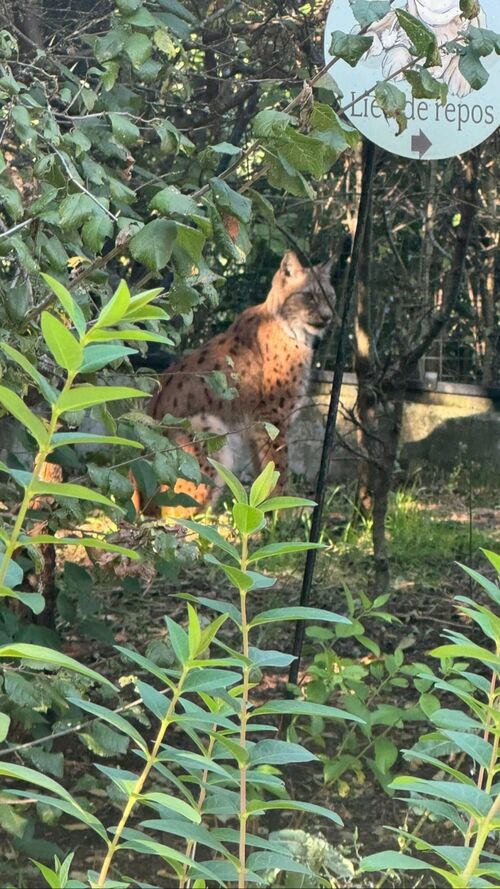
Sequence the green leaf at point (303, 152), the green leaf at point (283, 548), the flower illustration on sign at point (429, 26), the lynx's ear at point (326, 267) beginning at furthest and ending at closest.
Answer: the lynx's ear at point (326, 267), the flower illustration on sign at point (429, 26), the green leaf at point (303, 152), the green leaf at point (283, 548)

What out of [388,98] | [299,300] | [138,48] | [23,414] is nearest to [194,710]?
[23,414]

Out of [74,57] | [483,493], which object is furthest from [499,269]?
[74,57]

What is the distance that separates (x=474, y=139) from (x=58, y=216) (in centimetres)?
167

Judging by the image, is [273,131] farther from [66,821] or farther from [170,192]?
[66,821]

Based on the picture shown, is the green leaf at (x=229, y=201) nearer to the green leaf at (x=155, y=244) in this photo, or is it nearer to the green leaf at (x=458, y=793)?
the green leaf at (x=155, y=244)

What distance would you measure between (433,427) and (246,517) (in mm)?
6444

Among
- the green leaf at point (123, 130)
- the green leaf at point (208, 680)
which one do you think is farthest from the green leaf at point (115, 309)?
the green leaf at point (123, 130)

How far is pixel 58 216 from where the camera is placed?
1914mm

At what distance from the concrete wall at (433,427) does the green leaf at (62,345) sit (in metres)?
6.29

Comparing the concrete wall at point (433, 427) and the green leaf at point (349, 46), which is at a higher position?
the green leaf at point (349, 46)

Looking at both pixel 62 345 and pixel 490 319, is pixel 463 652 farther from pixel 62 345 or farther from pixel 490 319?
pixel 490 319

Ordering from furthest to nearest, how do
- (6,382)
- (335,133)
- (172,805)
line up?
(6,382), (335,133), (172,805)

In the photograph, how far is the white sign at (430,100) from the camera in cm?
304

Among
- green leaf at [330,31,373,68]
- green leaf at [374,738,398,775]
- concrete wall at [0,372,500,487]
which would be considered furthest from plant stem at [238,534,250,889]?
concrete wall at [0,372,500,487]
